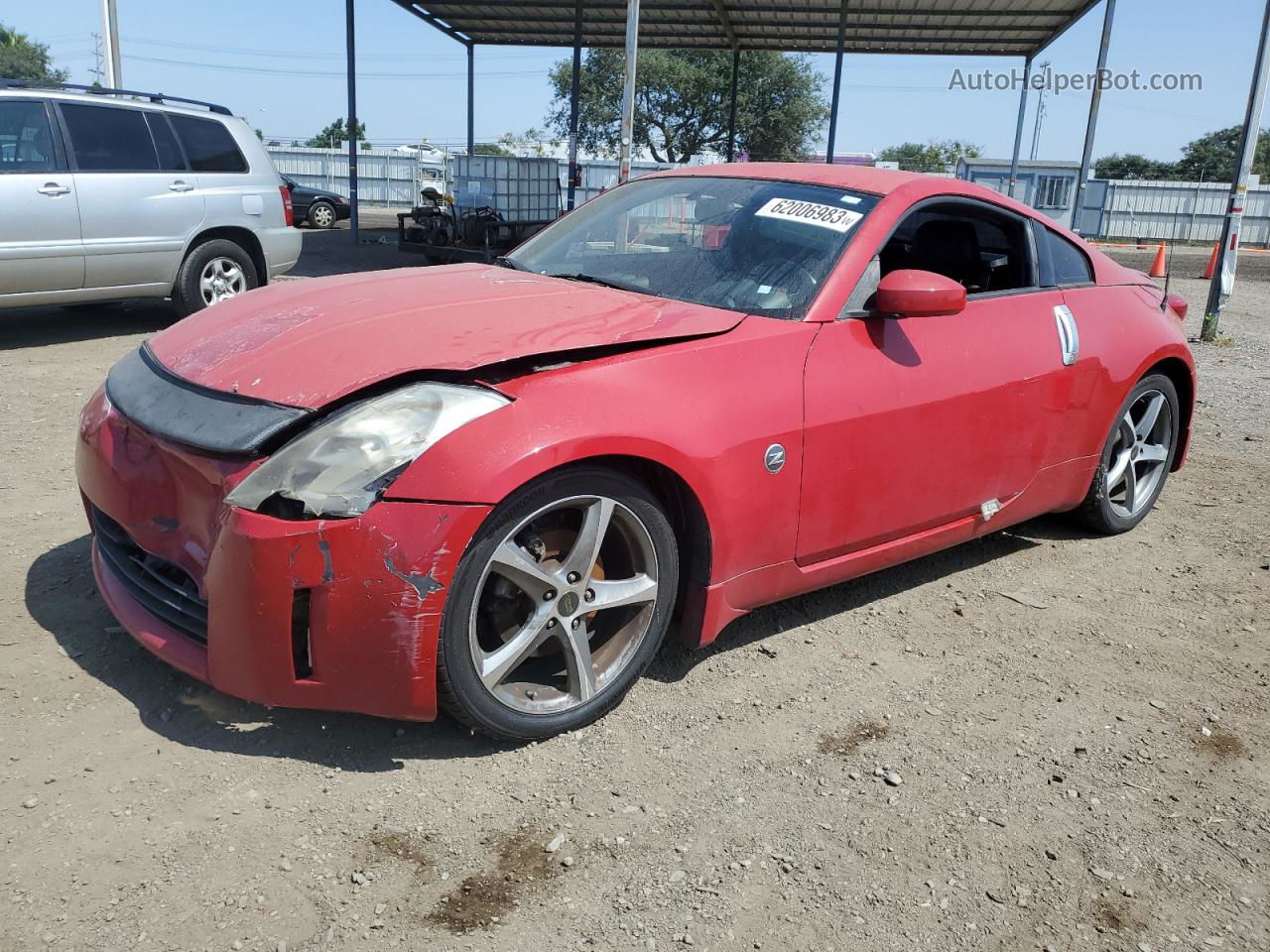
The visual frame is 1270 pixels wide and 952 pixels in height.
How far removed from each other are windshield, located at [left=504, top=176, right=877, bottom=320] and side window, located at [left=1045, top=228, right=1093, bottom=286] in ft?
3.58

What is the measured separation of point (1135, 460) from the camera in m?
4.55

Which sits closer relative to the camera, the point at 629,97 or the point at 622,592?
the point at 622,592

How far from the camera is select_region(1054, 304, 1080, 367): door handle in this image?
3.82m

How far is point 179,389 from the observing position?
8.79 feet

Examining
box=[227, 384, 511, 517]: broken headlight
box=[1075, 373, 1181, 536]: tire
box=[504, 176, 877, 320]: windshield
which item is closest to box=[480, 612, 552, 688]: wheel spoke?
box=[227, 384, 511, 517]: broken headlight

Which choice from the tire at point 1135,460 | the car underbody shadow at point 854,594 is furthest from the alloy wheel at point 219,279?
the tire at point 1135,460

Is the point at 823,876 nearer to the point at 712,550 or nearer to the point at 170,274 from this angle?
the point at 712,550

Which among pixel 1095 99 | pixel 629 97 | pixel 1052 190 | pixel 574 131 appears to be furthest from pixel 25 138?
pixel 1052 190

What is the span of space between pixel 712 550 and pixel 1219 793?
149 cm

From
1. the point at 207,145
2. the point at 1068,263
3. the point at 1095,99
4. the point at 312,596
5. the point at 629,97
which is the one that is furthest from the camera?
the point at 1095,99

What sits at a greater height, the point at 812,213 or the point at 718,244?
the point at 812,213

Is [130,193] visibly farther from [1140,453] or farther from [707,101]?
[707,101]

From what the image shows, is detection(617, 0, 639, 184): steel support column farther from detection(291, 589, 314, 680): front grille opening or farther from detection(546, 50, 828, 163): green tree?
detection(546, 50, 828, 163): green tree

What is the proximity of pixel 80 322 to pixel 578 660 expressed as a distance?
7447 mm
